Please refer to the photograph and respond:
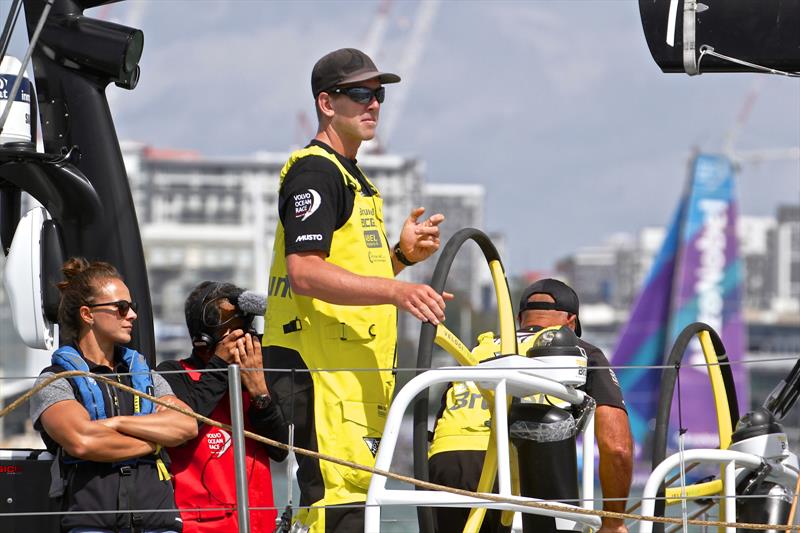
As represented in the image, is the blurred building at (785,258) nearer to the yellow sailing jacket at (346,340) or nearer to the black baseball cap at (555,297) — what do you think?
the black baseball cap at (555,297)

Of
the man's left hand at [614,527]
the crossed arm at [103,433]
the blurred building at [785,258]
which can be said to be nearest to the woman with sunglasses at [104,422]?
the crossed arm at [103,433]

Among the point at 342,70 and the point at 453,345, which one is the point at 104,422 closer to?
the point at 453,345

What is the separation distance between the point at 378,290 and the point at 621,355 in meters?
36.4

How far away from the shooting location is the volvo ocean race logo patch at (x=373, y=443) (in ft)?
12.5

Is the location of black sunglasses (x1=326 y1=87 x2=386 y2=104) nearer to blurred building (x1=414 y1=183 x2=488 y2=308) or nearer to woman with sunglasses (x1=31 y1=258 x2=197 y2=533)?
woman with sunglasses (x1=31 y1=258 x2=197 y2=533)

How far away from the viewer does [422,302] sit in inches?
138

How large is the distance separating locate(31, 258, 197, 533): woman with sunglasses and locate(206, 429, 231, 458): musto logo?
279 millimetres

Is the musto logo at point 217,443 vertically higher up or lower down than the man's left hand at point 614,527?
higher up

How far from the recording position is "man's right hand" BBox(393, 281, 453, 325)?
3502 mm

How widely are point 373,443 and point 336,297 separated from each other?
488 millimetres

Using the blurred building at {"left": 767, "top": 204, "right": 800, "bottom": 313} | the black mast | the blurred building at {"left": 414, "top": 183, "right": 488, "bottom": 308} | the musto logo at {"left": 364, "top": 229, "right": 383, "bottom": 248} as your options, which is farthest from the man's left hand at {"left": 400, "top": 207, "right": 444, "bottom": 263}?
the blurred building at {"left": 767, "top": 204, "right": 800, "bottom": 313}

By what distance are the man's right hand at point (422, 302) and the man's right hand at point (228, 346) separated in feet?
2.69

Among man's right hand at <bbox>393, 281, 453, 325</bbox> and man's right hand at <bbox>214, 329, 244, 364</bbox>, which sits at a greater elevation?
man's right hand at <bbox>393, 281, 453, 325</bbox>

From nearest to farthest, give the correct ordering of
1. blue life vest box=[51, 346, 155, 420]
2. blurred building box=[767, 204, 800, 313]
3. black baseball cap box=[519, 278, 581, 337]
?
blue life vest box=[51, 346, 155, 420]
black baseball cap box=[519, 278, 581, 337]
blurred building box=[767, 204, 800, 313]
